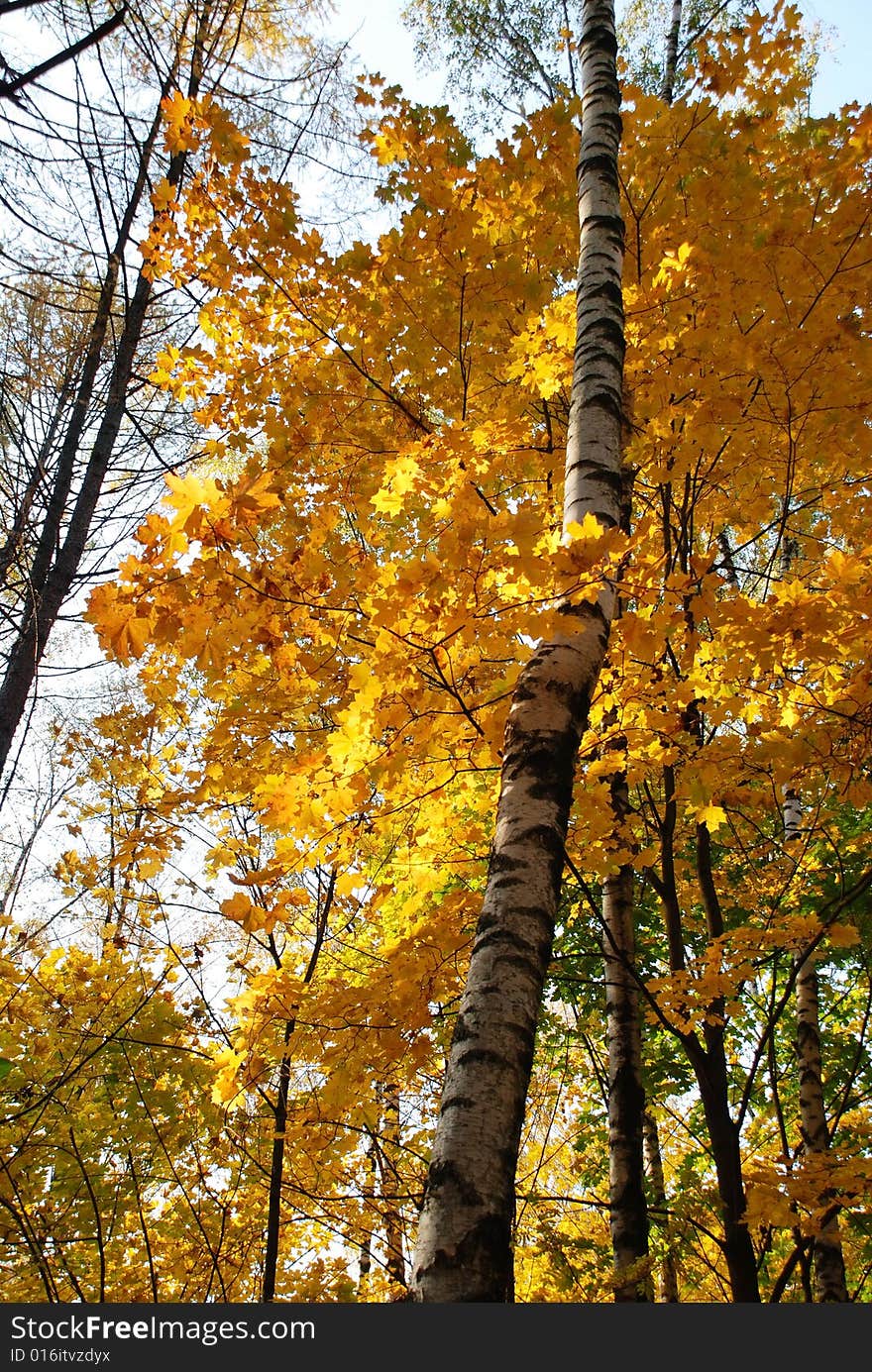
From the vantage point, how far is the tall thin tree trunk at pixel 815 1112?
3430 millimetres

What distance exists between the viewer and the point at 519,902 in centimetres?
139

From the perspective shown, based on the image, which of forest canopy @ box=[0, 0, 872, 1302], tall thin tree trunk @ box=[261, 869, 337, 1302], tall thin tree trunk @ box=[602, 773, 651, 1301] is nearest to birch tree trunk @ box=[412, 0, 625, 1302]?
forest canopy @ box=[0, 0, 872, 1302]

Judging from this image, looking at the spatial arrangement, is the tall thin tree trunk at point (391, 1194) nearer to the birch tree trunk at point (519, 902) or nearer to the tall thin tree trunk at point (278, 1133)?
the tall thin tree trunk at point (278, 1133)

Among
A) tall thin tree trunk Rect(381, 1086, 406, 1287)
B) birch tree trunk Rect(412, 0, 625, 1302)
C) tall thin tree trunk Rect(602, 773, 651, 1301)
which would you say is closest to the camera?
birch tree trunk Rect(412, 0, 625, 1302)

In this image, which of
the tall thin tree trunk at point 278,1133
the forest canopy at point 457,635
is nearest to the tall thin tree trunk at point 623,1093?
the forest canopy at point 457,635

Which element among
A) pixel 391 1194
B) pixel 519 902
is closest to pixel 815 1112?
pixel 391 1194

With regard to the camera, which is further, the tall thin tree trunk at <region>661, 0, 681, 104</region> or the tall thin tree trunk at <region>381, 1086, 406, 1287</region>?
the tall thin tree trunk at <region>661, 0, 681, 104</region>

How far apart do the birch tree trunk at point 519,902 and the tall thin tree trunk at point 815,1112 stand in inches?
88.0

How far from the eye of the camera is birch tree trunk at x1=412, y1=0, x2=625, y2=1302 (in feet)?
3.41

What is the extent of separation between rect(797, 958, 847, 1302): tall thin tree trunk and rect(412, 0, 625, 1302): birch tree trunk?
224 cm

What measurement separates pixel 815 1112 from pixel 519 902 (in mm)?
3480

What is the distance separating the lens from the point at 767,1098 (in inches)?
244
